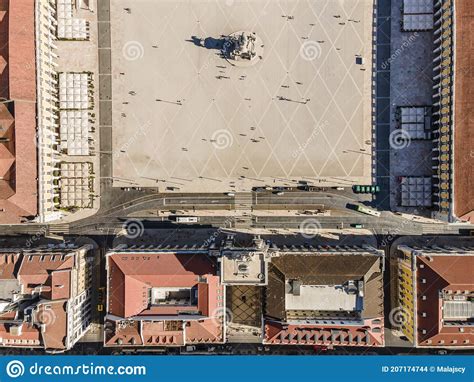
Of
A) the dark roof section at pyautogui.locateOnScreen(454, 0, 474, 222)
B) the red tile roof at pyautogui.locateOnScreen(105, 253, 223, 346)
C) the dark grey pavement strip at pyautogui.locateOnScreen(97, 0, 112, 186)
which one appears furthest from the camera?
the dark grey pavement strip at pyautogui.locateOnScreen(97, 0, 112, 186)

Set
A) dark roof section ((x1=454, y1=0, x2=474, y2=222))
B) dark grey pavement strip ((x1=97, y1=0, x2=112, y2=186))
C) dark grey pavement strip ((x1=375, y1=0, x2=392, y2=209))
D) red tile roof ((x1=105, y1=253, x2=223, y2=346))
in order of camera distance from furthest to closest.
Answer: dark grey pavement strip ((x1=97, y1=0, x2=112, y2=186)) < dark grey pavement strip ((x1=375, y1=0, x2=392, y2=209)) < red tile roof ((x1=105, y1=253, x2=223, y2=346)) < dark roof section ((x1=454, y1=0, x2=474, y2=222))

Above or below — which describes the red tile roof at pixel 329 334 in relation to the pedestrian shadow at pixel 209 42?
below

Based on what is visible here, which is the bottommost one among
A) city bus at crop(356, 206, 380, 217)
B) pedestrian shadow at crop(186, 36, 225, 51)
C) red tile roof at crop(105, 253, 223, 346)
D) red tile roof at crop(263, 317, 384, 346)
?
red tile roof at crop(263, 317, 384, 346)

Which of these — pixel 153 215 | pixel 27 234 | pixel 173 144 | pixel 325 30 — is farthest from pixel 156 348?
pixel 325 30

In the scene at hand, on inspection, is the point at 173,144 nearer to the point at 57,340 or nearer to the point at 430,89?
the point at 57,340

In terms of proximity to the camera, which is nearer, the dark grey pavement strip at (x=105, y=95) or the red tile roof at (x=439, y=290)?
the red tile roof at (x=439, y=290)

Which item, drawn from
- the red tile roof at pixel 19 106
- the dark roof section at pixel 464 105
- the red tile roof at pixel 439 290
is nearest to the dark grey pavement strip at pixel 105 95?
the red tile roof at pixel 19 106

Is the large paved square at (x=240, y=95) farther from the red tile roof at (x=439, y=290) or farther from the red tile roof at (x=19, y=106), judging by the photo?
the red tile roof at (x=439, y=290)

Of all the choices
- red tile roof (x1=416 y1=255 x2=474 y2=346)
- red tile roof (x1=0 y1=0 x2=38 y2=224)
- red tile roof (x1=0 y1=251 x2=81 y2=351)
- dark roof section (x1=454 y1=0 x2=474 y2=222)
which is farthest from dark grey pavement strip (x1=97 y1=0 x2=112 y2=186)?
dark roof section (x1=454 y1=0 x2=474 y2=222)

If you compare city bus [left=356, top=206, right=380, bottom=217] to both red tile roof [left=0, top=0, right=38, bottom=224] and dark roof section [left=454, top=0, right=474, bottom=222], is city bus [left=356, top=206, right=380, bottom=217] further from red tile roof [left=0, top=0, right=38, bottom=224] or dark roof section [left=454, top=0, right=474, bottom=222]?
red tile roof [left=0, top=0, right=38, bottom=224]
